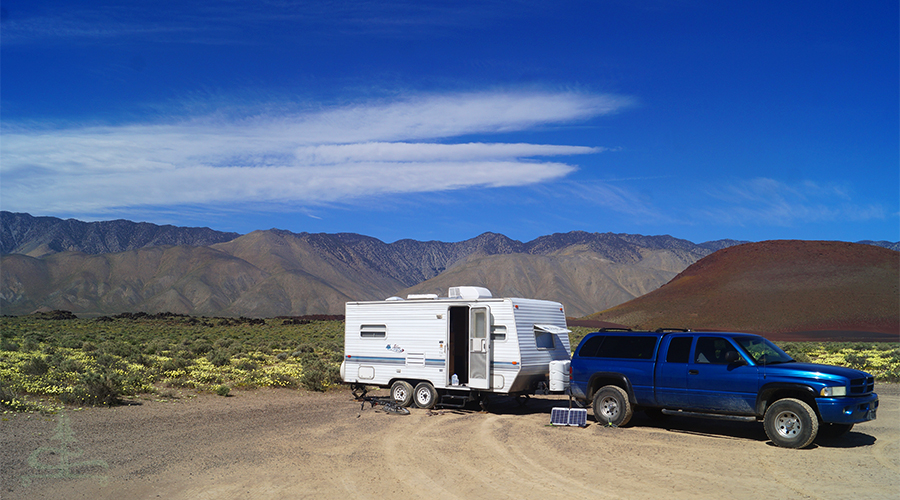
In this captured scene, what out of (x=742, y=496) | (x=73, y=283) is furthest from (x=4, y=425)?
(x=73, y=283)

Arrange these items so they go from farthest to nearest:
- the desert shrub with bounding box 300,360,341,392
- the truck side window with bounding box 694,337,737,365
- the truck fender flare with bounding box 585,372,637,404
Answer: the desert shrub with bounding box 300,360,341,392 → the truck fender flare with bounding box 585,372,637,404 → the truck side window with bounding box 694,337,737,365

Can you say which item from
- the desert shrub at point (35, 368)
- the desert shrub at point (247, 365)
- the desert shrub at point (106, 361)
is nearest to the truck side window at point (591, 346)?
the desert shrub at point (247, 365)

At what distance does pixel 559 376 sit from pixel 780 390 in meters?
4.70

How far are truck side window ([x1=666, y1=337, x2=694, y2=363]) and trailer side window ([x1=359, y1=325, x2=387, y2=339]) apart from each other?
23.4 feet

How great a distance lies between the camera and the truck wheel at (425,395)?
1573 centimetres

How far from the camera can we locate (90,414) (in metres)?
14.1

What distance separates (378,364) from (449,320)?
244cm

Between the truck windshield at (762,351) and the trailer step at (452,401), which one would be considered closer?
the truck windshield at (762,351)

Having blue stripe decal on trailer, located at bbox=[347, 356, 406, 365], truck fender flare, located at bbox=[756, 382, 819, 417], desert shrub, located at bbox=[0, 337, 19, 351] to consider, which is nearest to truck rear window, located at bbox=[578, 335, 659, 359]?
truck fender flare, located at bbox=[756, 382, 819, 417]

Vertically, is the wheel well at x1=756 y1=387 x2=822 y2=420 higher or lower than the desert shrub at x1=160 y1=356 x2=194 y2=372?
higher

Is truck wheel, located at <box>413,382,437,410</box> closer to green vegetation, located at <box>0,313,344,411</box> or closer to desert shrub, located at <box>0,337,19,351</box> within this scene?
green vegetation, located at <box>0,313,344,411</box>

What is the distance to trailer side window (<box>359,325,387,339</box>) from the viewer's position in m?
16.8

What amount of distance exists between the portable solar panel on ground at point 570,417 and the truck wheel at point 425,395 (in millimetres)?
3225

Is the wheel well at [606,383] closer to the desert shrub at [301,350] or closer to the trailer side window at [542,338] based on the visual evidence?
the trailer side window at [542,338]
